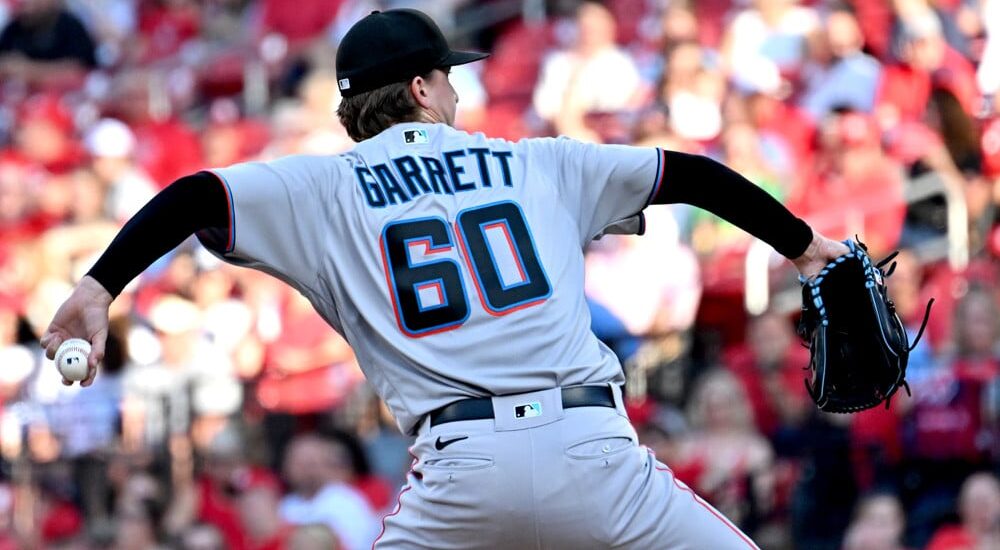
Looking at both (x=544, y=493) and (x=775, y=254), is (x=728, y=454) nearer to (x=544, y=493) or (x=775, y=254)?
(x=775, y=254)

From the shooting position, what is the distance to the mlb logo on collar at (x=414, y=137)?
152 inches

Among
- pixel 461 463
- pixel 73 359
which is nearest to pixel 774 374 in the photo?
pixel 461 463

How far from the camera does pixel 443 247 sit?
367cm

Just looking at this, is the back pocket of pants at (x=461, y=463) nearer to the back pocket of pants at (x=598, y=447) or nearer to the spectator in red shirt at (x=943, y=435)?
the back pocket of pants at (x=598, y=447)

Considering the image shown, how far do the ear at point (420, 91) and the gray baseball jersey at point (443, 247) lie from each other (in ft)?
0.20

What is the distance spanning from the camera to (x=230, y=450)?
29.6 ft

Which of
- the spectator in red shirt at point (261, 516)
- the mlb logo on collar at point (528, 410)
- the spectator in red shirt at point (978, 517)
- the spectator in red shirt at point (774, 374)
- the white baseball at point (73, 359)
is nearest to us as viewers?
the white baseball at point (73, 359)

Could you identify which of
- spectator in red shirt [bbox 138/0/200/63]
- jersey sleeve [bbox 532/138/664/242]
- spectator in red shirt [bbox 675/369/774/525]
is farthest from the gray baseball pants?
spectator in red shirt [bbox 138/0/200/63]

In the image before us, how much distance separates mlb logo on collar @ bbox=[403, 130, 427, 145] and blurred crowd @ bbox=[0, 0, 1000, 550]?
3388mm

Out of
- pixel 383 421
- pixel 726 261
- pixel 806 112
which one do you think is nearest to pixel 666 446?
pixel 726 261

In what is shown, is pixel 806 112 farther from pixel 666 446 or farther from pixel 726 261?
pixel 666 446

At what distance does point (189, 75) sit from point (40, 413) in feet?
15.4

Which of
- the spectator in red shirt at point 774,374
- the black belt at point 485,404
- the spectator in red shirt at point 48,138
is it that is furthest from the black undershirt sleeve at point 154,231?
the spectator in red shirt at point 48,138

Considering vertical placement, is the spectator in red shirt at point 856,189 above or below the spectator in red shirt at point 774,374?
above
